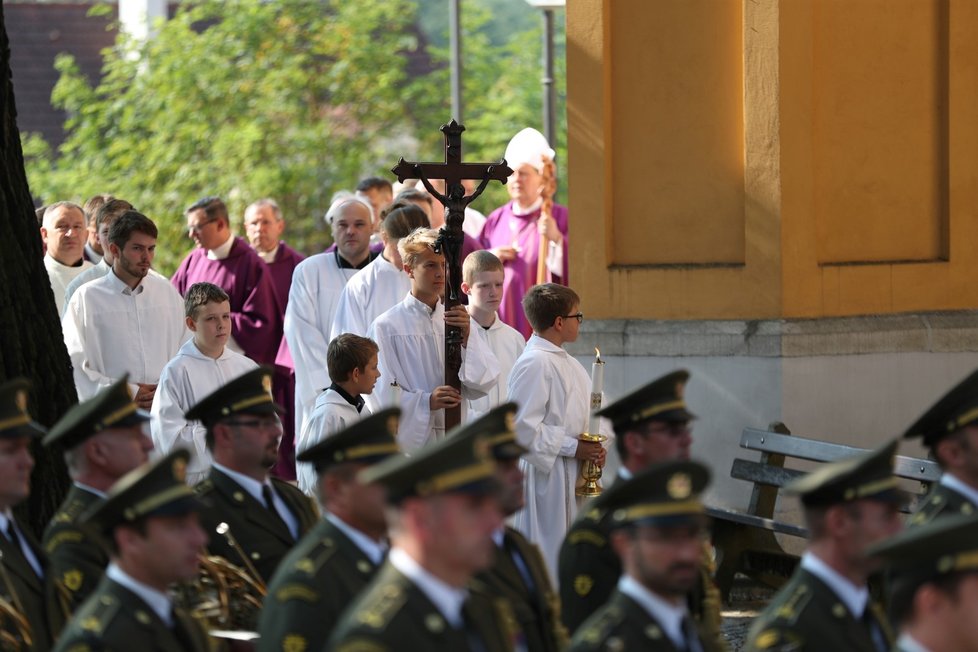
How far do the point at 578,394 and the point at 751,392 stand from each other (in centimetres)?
182

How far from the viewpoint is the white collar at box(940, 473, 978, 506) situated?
668cm

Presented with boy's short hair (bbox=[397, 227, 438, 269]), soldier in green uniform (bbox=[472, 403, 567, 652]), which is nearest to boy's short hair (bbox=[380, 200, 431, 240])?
boy's short hair (bbox=[397, 227, 438, 269])

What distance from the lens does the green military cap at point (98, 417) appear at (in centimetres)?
652

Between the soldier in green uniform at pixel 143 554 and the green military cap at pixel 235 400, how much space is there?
5.28ft

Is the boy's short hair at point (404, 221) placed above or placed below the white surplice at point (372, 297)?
above

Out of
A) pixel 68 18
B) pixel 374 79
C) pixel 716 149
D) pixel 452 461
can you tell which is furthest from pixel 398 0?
pixel 452 461

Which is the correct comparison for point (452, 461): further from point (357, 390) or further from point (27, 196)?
point (27, 196)

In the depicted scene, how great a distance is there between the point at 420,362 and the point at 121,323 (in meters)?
1.82

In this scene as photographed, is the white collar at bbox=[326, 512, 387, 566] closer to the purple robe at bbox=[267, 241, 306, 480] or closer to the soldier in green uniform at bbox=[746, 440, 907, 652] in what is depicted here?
the soldier in green uniform at bbox=[746, 440, 907, 652]

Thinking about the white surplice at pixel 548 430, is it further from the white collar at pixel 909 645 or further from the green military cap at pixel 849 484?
the white collar at pixel 909 645

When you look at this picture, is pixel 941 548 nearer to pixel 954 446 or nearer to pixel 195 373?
pixel 954 446

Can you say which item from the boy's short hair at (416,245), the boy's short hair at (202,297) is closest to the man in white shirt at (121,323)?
the boy's short hair at (202,297)

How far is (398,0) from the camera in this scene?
34.3m

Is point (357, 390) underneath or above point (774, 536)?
above
